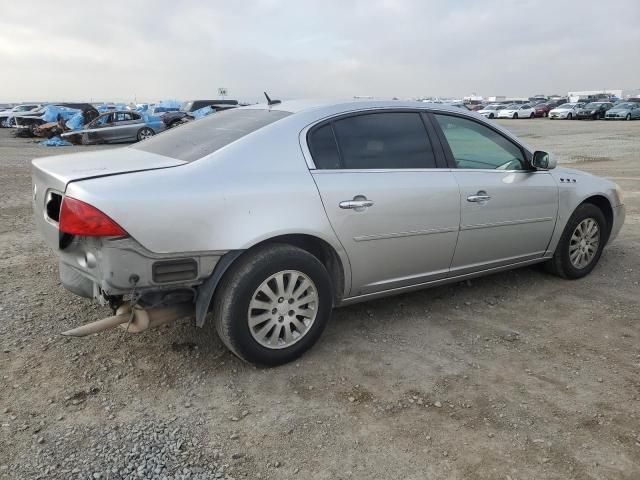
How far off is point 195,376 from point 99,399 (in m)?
0.54

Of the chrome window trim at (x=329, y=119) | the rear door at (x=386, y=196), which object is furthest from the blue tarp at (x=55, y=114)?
the rear door at (x=386, y=196)

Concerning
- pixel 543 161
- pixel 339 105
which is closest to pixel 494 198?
pixel 543 161

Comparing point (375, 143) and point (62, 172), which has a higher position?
point (375, 143)

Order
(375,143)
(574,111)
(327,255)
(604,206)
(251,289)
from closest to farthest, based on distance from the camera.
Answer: (251,289), (327,255), (375,143), (604,206), (574,111)

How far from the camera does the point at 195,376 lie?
3.28m

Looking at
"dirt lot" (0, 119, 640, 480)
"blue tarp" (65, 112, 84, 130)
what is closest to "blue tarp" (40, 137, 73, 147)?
"blue tarp" (65, 112, 84, 130)

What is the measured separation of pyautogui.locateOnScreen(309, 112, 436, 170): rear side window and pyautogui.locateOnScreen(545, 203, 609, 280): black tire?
5.55 ft

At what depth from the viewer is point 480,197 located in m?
4.01

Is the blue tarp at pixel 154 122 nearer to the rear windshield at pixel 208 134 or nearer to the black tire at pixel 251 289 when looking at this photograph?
the rear windshield at pixel 208 134

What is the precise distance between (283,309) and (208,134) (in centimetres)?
127

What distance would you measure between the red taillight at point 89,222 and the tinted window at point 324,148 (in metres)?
1.28

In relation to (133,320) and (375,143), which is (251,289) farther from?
(375,143)

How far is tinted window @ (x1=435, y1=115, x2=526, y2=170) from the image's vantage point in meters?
4.08

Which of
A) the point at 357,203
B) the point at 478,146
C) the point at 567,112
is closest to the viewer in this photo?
the point at 357,203
